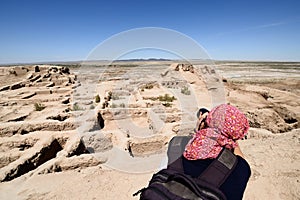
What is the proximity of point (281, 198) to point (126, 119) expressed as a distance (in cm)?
556

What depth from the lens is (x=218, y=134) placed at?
151 cm

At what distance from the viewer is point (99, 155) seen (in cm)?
407

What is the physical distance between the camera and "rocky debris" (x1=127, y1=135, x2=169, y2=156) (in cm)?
528

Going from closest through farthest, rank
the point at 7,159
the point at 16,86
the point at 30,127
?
the point at 7,159
the point at 30,127
the point at 16,86

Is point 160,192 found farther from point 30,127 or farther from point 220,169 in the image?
point 30,127

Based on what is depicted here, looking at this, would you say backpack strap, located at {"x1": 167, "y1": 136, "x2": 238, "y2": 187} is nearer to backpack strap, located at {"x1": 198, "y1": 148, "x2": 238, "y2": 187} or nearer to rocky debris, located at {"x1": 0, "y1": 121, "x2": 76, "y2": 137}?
backpack strap, located at {"x1": 198, "y1": 148, "x2": 238, "y2": 187}

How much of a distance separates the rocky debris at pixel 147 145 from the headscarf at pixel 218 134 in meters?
3.80

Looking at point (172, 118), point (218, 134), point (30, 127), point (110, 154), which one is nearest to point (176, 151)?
point (218, 134)

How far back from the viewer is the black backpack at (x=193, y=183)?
1.17 m

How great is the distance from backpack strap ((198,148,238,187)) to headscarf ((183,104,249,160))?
2.2 inches

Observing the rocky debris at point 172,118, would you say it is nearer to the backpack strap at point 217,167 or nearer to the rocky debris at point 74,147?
the rocky debris at point 74,147

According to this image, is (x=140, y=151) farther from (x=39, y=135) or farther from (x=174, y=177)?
(x=174, y=177)

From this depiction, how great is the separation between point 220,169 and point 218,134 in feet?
0.88

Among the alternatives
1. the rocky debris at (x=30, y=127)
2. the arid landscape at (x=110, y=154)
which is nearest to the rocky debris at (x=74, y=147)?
the arid landscape at (x=110, y=154)
